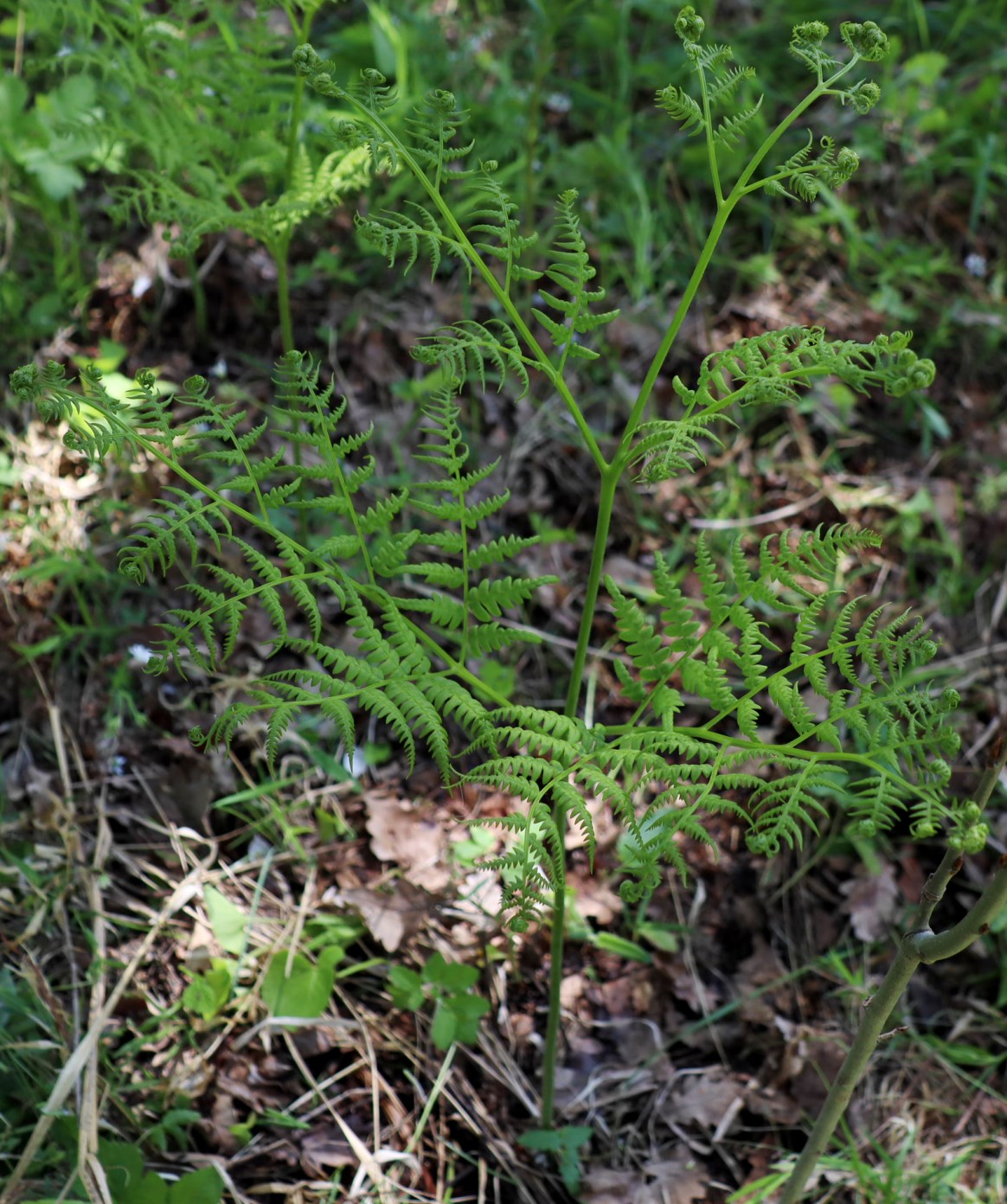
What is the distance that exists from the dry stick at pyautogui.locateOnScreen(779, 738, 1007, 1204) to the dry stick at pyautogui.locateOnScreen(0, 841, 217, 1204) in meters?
1.35

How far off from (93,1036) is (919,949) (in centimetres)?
156

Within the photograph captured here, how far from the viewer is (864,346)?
1.34m

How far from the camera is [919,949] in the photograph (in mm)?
1480

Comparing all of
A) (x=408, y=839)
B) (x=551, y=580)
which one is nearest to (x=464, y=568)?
(x=551, y=580)

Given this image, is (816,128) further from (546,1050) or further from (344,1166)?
(344,1166)

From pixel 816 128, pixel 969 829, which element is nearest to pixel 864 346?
pixel 969 829

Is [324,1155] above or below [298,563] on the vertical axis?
below

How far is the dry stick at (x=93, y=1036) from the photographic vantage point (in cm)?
190

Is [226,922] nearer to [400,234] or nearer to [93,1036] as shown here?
[93,1036]

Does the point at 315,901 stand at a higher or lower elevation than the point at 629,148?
lower

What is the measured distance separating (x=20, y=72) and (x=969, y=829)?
3771 millimetres

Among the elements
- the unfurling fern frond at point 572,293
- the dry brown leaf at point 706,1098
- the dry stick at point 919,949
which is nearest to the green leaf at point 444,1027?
the dry brown leaf at point 706,1098

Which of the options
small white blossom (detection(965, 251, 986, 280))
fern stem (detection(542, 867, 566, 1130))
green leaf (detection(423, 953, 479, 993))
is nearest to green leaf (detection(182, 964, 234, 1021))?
green leaf (detection(423, 953, 479, 993))

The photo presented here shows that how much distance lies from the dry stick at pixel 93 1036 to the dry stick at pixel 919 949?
1350 millimetres
